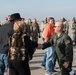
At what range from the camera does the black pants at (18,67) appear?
5945mm

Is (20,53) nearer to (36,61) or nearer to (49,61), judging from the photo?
(49,61)

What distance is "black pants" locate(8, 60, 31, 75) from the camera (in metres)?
5.95

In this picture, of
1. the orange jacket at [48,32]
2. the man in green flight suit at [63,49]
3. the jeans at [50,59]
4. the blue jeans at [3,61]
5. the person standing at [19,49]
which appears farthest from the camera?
the jeans at [50,59]

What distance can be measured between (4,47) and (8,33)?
331mm

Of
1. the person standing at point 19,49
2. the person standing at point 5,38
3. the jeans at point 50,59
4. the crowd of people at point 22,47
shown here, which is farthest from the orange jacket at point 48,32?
the person standing at point 19,49

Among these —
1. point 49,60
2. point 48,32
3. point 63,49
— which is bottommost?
point 49,60

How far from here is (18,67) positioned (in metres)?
5.95

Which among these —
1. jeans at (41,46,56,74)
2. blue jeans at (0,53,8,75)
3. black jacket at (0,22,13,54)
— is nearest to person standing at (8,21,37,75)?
black jacket at (0,22,13,54)

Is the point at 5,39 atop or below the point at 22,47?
atop

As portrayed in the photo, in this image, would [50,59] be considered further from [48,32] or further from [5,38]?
[5,38]

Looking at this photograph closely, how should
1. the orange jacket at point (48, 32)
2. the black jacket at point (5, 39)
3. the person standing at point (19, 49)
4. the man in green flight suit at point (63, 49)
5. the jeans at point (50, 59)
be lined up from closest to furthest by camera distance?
1. the person standing at point (19, 49)
2. the man in green flight suit at point (63, 49)
3. the black jacket at point (5, 39)
4. the orange jacket at point (48, 32)
5. the jeans at point (50, 59)

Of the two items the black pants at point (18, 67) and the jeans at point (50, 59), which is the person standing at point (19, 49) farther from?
the jeans at point (50, 59)

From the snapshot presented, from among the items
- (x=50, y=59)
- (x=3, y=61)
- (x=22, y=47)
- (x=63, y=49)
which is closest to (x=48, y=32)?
(x=50, y=59)

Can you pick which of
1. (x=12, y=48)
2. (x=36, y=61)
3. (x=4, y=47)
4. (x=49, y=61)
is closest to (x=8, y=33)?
(x=4, y=47)
